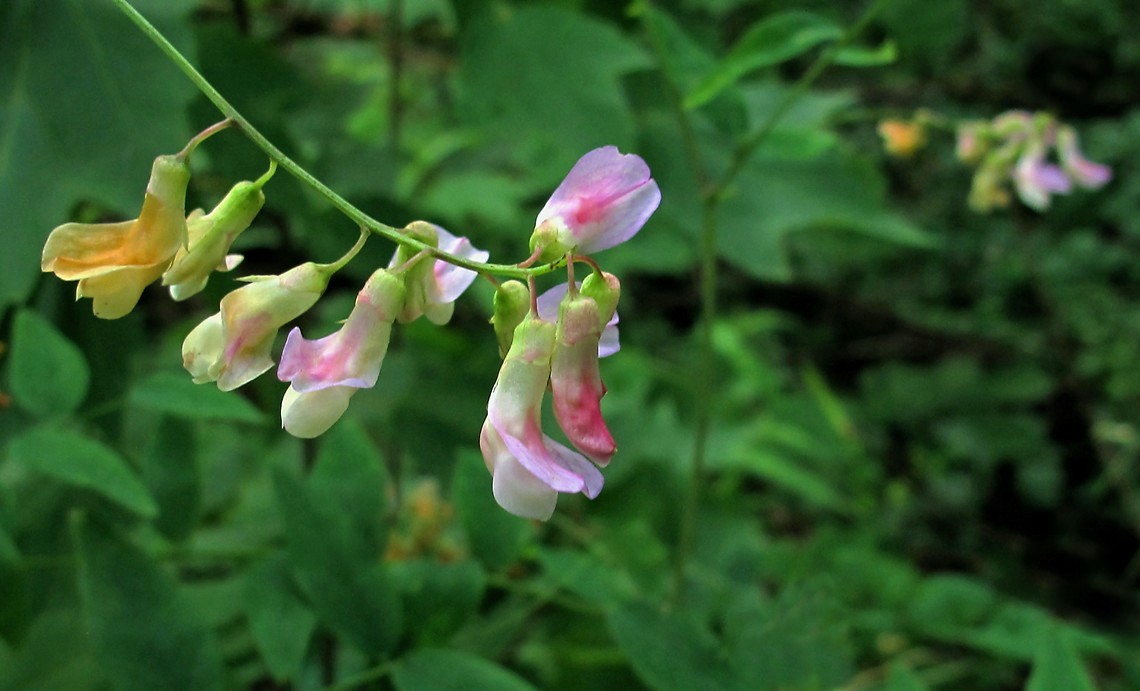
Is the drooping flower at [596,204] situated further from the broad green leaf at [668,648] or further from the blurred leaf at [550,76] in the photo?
the blurred leaf at [550,76]

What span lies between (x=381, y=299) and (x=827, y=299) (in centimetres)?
272

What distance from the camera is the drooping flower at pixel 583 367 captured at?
0.47 m

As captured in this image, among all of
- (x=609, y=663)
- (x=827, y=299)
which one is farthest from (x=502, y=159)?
(x=827, y=299)

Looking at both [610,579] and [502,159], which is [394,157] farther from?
[610,579]

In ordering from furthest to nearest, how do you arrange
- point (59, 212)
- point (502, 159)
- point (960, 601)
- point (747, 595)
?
point (502, 159)
point (960, 601)
point (747, 595)
point (59, 212)

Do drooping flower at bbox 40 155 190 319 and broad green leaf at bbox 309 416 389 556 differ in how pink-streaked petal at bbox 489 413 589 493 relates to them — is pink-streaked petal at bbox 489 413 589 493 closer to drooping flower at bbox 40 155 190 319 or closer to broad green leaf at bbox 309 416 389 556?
drooping flower at bbox 40 155 190 319

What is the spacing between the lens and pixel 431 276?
54 cm

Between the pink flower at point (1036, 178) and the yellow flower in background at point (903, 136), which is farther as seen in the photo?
→ the yellow flower in background at point (903, 136)

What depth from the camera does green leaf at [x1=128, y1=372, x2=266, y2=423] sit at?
27.1 inches

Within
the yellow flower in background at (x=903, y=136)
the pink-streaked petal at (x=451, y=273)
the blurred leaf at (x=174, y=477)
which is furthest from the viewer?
the yellow flower in background at (x=903, y=136)

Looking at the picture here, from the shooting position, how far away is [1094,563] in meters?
2.45

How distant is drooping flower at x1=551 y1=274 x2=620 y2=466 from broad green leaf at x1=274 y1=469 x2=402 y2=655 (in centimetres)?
28

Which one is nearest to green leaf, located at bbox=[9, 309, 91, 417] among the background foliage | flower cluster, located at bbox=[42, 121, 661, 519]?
the background foliage

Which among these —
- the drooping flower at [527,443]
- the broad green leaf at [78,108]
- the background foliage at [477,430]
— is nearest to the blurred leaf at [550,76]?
the background foliage at [477,430]
